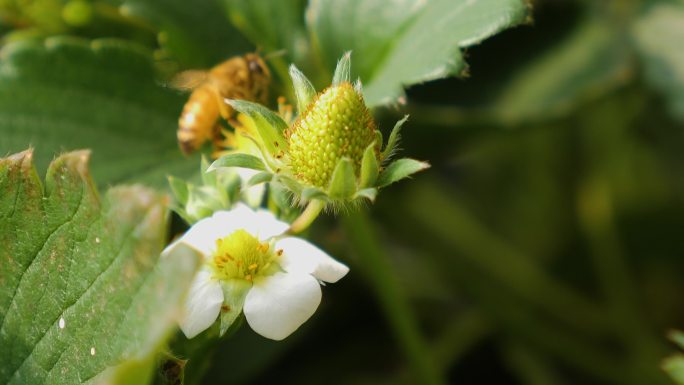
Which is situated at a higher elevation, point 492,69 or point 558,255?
point 492,69

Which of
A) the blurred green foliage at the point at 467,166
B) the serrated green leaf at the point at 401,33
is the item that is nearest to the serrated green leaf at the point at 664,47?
the blurred green foliage at the point at 467,166

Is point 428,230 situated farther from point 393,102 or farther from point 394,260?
point 393,102

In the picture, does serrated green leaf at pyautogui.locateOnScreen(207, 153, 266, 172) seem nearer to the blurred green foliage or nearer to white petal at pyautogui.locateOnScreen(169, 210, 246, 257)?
white petal at pyautogui.locateOnScreen(169, 210, 246, 257)

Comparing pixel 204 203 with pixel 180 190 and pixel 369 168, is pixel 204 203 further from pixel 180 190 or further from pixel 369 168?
pixel 369 168

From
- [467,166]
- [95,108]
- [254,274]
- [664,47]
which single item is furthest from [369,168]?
[467,166]

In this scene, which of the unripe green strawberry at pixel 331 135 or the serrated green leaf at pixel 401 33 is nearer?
the unripe green strawberry at pixel 331 135

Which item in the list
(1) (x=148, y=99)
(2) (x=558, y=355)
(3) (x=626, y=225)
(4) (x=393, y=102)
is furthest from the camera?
(3) (x=626, y=225)

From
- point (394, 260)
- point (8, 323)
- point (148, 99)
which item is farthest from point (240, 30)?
point (8, 323)

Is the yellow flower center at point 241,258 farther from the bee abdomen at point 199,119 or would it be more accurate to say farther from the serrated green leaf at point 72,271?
the bee abdomen at point 199,119
